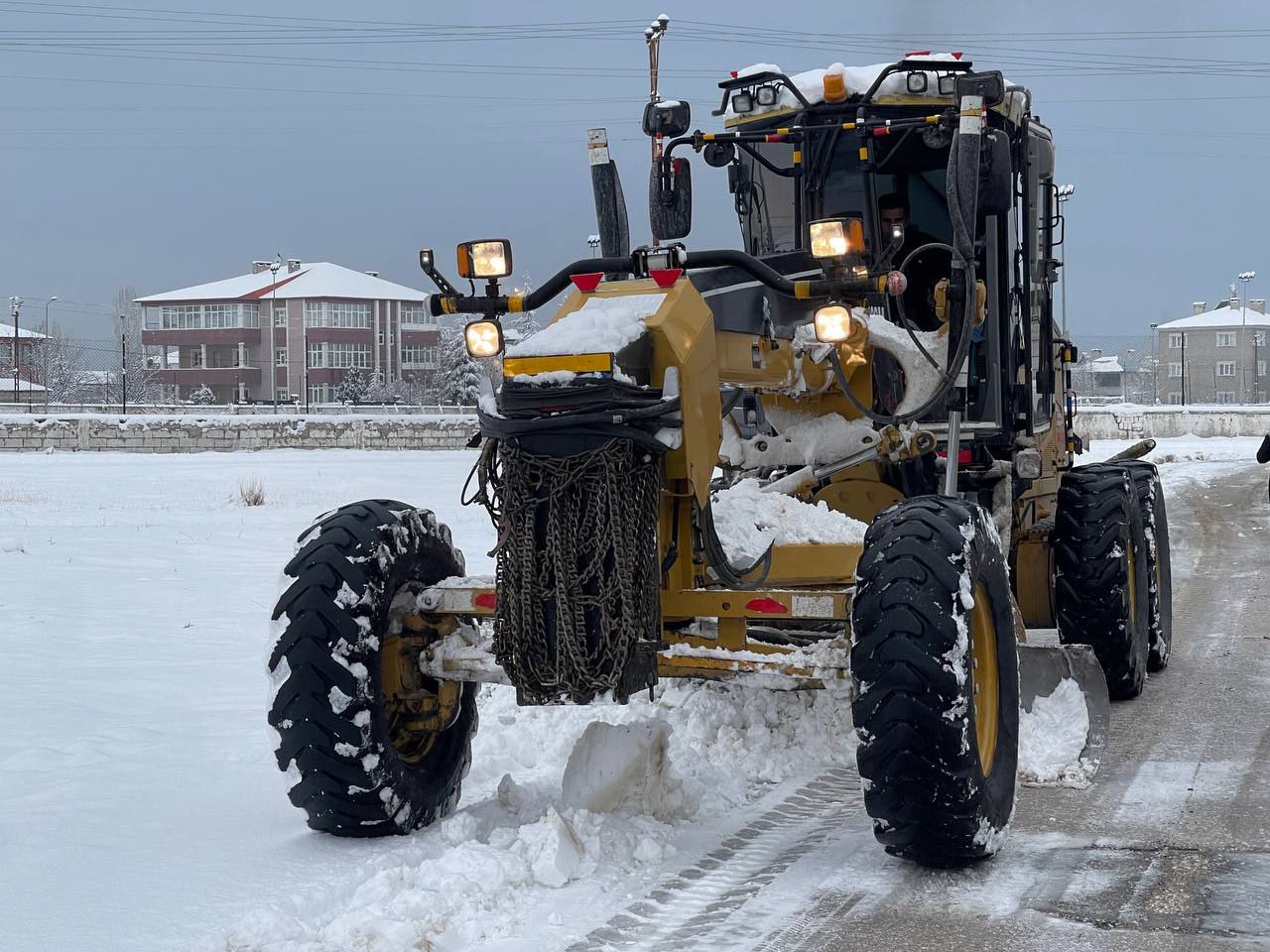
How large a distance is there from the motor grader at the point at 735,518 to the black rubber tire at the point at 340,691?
0.04 ft

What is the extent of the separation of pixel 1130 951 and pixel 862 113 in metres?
4.42

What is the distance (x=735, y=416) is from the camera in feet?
23.6

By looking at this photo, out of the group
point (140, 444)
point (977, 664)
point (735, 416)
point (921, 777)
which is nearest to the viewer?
point (921, 777)

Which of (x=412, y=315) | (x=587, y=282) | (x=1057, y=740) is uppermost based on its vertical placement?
(x=412, y=315)

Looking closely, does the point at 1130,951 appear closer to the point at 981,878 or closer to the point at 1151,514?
the point at 981,878

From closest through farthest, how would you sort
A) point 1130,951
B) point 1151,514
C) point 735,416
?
1. point 1130,951
2. point 735,416
3. point 1151,514

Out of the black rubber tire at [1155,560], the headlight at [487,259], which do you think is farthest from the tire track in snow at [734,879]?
the black rubber tire at [1155,560]

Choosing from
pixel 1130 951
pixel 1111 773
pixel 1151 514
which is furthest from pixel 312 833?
pixel 1151 514

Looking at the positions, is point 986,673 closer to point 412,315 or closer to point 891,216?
point 891,216

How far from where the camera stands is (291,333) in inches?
3386

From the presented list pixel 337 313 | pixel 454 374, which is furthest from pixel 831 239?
pixel 337 313

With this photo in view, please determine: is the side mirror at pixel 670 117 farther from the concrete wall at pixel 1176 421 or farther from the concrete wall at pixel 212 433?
the concrete wall at pixel 1176 421

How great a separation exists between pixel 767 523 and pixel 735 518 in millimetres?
232

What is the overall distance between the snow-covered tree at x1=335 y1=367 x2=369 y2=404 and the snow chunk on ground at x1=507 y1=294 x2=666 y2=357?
62.6 meters
